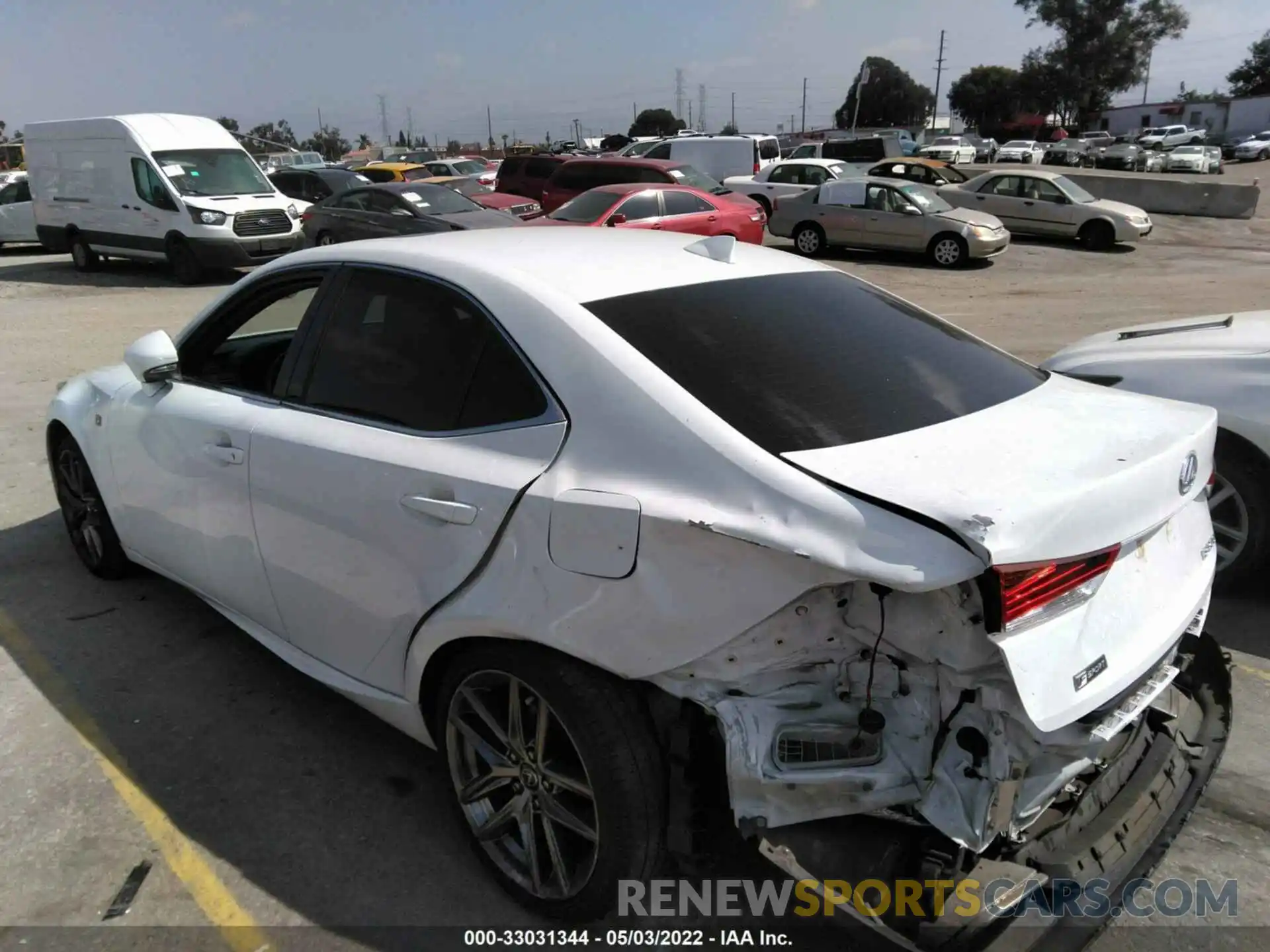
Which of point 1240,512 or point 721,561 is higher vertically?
point 721,561

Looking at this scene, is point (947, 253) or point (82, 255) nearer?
point (947, 253)

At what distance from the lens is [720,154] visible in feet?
85.9

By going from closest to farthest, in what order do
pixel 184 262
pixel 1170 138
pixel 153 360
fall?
pixel 153 360 → pixel 184 262 → pixel 1170 138

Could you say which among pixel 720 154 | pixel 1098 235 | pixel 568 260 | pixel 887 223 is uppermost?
pixel 568 260

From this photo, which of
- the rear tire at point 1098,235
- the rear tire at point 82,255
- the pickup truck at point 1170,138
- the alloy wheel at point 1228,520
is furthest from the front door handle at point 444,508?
the pickup truck at point 1170,138

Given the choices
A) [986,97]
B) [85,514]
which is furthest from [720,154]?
[986,97]

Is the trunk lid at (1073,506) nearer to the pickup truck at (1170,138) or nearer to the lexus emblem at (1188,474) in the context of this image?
the lexus emblem at (1188,474)

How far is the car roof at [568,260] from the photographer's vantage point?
2736mm

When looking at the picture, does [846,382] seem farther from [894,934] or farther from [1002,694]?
[894,934]

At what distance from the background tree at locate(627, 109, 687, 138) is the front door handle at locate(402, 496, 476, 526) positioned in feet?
299

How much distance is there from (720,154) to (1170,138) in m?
48.8

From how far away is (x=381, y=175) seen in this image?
25.4 metres

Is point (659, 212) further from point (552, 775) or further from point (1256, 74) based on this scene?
point (1256, 74)

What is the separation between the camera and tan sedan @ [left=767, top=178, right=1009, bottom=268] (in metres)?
17.4
